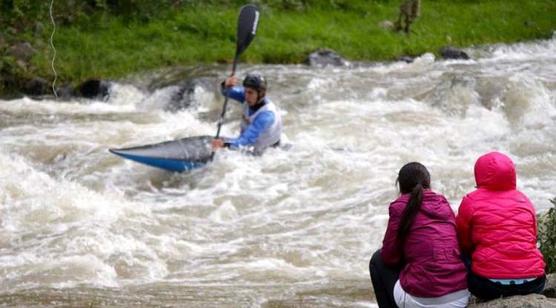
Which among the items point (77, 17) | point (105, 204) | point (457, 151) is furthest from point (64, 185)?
point (77, 17)

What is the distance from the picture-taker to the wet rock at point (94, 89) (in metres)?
14.0

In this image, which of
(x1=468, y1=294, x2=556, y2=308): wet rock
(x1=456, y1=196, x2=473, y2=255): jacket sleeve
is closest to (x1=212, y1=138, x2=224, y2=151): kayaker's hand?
(x1=456, y1=196, x2=473, y2=255): jacket sleeve

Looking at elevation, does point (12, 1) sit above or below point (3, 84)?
above

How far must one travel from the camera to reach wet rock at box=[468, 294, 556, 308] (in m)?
3.90

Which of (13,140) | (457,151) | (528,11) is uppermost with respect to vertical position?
(528,11)

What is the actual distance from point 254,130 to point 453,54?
29.8 feet

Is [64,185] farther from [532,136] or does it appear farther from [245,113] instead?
[532,136]

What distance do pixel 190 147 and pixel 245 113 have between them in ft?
2.36

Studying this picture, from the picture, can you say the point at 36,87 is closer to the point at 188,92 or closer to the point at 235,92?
the point at 188,92

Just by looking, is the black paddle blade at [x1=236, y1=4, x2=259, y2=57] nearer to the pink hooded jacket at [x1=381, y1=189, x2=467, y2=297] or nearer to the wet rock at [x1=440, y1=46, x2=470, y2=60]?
the pink hooded jacket at [x1=381, y1=189, x2=467, y2=297]

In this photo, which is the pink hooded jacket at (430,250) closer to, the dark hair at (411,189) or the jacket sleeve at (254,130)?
the dark hair at (411,189)

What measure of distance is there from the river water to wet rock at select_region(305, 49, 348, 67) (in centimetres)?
58

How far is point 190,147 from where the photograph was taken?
368 inches

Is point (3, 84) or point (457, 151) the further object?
point (3, 84)
